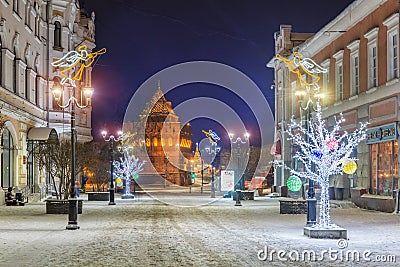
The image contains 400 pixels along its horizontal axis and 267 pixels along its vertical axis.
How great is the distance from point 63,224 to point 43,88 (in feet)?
83.2

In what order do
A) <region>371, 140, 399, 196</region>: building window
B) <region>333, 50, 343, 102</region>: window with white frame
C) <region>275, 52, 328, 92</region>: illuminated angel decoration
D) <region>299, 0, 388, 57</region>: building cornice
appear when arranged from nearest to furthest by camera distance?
<region>275, 52, 328, 92</region>: illuminated angel decoration, <region>371, 140, 399, 196</region>: building window, <region>299, 0, 388, 57</region>: building cornice, <region>333, 50, 343, 102</region>: window with white frame

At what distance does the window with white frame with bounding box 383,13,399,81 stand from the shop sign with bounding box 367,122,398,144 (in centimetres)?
218

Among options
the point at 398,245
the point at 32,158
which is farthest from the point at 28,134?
the point at 398,245

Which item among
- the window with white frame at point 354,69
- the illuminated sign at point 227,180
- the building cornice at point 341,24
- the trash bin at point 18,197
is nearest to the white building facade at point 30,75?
the trash bin at point 18,197

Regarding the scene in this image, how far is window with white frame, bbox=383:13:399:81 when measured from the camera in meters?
28.5

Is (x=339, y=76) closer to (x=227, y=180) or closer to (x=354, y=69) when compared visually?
(x=354, y=69)

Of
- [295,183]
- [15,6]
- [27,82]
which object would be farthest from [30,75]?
[295,183]

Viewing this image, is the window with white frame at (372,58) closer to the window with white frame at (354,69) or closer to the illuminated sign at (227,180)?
the window with white frame at (354,69)

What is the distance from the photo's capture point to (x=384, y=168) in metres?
30.2

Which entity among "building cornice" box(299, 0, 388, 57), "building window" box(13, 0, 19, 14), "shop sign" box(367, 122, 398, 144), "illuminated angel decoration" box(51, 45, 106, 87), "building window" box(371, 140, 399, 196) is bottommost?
"building window" box(371, 140, 399, 196)

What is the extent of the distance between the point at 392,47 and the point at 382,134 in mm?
3925

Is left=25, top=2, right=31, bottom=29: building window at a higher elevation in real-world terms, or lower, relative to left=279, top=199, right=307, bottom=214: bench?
higher

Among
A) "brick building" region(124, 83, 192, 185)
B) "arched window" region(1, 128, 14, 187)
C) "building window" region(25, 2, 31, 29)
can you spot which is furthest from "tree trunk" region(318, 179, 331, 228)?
"brick building" region(124, 83, 192, 185)

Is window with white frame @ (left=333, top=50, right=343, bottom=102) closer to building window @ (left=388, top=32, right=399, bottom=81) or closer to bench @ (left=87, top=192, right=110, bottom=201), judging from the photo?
building window @ (left=388, top=32, right=399, bottom=81)
